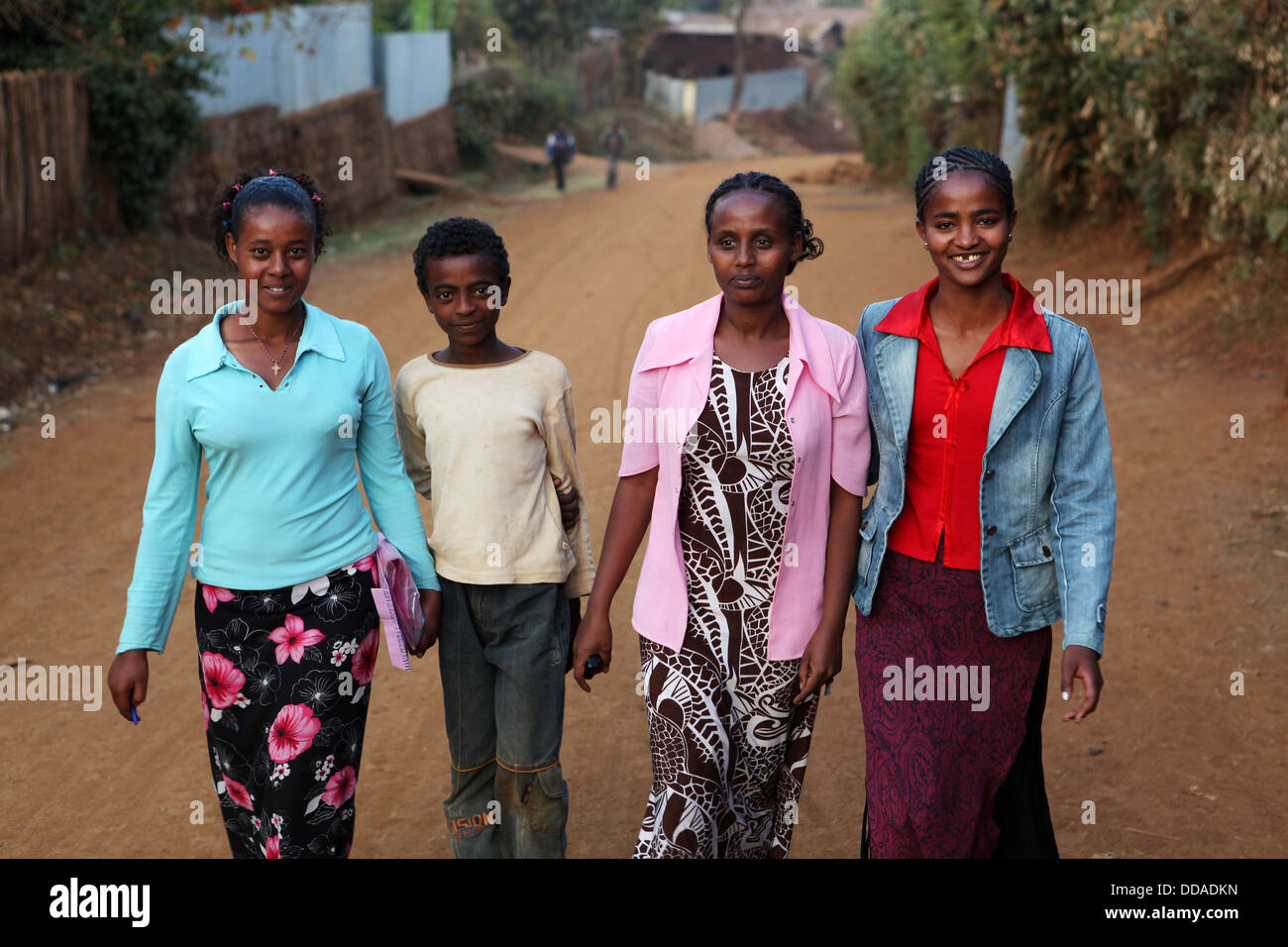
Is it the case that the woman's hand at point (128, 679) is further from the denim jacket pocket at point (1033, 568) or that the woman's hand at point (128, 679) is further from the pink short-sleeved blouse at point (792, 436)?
the denim jacket pocket at point (1033, 568)

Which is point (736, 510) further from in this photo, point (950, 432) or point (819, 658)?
point (950, 432)

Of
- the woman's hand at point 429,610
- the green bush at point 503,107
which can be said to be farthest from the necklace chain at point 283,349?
the green bush at point 503,107

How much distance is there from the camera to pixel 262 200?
2.76 metres

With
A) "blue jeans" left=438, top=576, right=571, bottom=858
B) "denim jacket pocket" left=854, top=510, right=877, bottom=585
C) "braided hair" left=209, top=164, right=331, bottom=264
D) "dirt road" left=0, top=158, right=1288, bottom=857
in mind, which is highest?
"braided hair" left=209, top=164, right=331, bottom=264

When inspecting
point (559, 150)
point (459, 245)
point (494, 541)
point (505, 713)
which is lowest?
point (559, 150)

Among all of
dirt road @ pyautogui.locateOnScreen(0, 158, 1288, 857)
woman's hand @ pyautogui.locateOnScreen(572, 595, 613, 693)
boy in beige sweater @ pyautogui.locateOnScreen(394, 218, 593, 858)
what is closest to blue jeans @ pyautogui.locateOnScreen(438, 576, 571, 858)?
boy in beige sweater @ pyautogui.locateOnScreen(394, 218, 593, 858)

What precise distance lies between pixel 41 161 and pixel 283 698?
920cm

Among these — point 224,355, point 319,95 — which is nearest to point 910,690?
point 224,355

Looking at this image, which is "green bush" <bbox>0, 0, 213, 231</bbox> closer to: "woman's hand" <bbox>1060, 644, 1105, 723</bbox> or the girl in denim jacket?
the girl in denim jacket

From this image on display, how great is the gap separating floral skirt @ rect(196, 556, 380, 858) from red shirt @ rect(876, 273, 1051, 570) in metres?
1.29

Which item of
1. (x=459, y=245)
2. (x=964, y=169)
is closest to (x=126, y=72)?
(x=459, y=245)

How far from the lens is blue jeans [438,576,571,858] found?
3150 mm

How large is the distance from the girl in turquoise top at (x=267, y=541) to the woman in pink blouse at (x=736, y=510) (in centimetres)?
64
